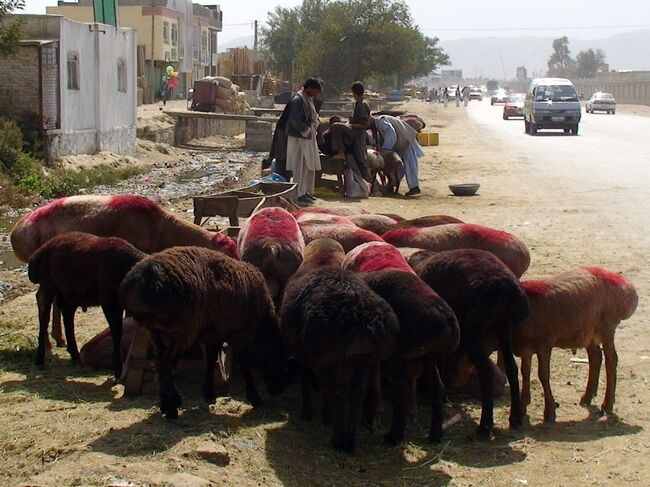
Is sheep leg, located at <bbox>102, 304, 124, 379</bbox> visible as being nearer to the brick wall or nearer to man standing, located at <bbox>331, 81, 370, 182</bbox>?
man standing, located at <bbox>331, 81, 370, 182</bbox>

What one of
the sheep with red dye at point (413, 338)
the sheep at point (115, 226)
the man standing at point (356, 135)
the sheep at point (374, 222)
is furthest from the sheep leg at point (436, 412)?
the man standing at point (356, 135)

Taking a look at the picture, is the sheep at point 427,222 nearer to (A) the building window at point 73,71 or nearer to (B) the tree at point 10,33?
(B) the tree at point 10,33

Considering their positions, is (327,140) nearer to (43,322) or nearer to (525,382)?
(43,322)

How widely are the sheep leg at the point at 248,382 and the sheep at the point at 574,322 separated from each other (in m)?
1.82

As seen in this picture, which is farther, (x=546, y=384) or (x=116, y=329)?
(x=116, y=329)

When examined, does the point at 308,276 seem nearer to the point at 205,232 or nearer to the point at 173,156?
the point at 205,232

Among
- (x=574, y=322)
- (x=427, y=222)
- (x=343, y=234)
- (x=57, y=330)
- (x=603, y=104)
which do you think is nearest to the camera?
(x=574, y=322)

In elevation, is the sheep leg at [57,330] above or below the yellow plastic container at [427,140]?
below

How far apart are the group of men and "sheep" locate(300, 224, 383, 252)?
251 inches

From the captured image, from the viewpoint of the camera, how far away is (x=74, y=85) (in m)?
25.6

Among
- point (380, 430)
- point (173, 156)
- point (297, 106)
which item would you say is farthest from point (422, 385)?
point (173, 156)

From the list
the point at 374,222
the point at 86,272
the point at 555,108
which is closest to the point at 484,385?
the point at 86,272

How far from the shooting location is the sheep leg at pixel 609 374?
6656mm

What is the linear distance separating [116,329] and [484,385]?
270cm
